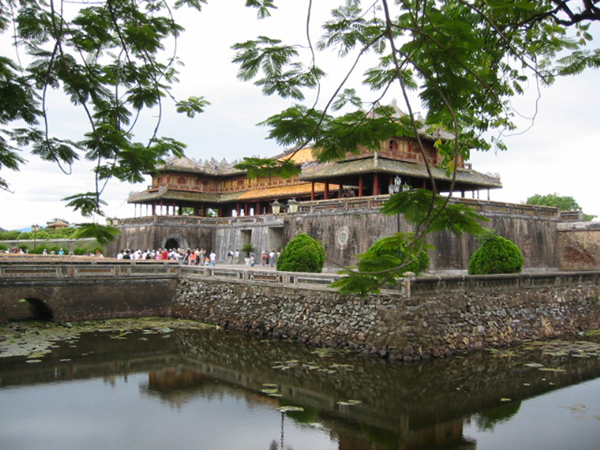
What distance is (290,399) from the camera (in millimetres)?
10914

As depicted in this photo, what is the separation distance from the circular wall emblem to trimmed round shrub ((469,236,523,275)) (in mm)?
7527

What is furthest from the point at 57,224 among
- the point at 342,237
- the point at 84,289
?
the point at 342,237

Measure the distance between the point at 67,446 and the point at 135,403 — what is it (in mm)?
2417

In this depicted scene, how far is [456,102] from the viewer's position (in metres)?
4.76

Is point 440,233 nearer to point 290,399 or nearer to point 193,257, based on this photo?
point 290,399

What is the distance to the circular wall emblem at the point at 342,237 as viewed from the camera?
80.7 ft

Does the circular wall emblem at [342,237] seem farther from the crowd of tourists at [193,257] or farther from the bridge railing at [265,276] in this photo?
the bridge railing at [265,276]

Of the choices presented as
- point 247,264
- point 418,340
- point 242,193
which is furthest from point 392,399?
point 242,193

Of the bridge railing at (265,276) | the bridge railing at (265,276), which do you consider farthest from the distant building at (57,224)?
the bridge railing at (265,276)

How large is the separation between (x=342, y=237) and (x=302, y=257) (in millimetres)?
7273

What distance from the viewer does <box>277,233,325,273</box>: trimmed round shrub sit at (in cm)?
1783

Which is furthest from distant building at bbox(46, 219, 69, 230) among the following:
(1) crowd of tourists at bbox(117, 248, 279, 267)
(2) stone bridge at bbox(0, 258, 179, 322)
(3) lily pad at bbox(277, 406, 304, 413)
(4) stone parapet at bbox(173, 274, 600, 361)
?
(3) lily pad at bbox(277, 406, 304, 413)

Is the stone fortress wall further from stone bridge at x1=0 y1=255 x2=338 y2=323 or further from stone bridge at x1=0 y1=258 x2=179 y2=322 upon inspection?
stone bridge at x1=0 y1=258 x2=179 y2=322

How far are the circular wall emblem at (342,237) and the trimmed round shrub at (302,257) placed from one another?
6254mm
